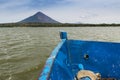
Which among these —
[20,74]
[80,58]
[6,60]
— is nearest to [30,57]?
[6,60]

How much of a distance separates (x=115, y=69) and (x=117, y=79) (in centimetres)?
26

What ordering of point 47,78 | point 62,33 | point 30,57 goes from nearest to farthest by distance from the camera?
point 47,78, point 62,33, point 30,57

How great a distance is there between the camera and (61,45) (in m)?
5.26

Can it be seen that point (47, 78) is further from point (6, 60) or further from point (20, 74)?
point (6, 60)

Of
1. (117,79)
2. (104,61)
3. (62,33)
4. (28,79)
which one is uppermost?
(62,33)

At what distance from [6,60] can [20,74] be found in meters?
2.65

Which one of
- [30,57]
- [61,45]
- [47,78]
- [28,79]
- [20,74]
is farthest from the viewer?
[30,57]

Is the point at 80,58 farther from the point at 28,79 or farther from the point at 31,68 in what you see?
the point at 31,68

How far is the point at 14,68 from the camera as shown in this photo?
33.3 ft

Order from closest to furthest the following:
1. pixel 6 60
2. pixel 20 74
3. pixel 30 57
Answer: pixel 20 74 → pixel 6 60 → pixel 30 57

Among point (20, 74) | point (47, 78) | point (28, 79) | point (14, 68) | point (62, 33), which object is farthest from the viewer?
point (14, 68)

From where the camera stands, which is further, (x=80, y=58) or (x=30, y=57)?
(x=30, y=57)

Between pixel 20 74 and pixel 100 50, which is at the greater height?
pixel 100 50

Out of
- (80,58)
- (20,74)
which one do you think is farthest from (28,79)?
(80,58)
